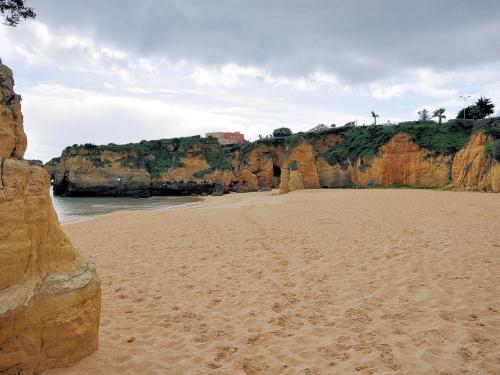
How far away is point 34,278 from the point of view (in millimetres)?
3389

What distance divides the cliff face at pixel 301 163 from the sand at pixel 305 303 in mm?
19156

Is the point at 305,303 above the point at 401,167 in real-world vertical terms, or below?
below

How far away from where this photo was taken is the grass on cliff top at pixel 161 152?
49938mm

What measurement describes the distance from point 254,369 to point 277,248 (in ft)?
18.3

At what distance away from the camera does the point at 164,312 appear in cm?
534

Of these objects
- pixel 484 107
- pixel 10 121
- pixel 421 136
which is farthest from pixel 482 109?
pixel 10 121

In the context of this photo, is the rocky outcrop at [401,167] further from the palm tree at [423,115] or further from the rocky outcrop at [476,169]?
the palm tree at [423,115]

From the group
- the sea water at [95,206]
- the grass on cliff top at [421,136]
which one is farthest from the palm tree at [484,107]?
the sea water at [95,206]

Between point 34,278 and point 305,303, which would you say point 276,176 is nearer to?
point 305,303

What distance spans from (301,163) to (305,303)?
1310 inches

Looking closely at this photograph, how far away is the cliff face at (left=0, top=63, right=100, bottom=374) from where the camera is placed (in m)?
3.16

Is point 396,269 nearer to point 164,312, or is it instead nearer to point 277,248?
point 277,248

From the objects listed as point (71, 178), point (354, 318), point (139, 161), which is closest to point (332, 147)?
point (139, 161)

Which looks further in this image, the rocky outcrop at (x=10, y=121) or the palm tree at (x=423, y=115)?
the palm tree at (x=423, y=115)
